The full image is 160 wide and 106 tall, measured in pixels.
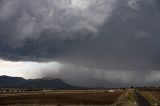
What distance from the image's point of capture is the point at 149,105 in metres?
78.3

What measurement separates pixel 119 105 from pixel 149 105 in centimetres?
743

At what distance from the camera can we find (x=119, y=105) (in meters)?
78.5
